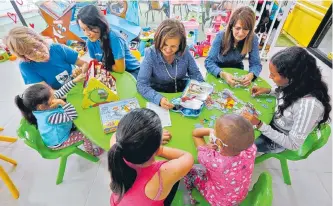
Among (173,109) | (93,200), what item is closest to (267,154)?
(173,109)

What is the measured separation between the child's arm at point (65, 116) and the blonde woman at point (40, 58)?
598 mm

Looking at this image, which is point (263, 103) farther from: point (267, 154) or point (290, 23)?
point (290, 23)

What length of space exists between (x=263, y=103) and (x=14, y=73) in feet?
13.4

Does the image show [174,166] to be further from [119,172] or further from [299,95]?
[299,95]

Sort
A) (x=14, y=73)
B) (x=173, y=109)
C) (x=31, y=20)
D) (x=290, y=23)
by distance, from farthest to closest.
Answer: (x=31, y=20) < (x=290, y=23) < (x=14, y=73) < (x=173, y=109)

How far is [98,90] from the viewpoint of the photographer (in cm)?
147

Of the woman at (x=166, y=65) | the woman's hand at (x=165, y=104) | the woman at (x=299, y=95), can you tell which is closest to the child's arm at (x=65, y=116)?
the woman at (x=166, y=65)

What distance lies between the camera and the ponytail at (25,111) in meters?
1.49

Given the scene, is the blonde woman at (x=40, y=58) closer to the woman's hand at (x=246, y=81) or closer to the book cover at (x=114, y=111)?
the book cover at (x=114, y=111)

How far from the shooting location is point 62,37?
4.27 metres

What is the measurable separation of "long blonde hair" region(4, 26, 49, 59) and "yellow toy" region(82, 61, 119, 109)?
23.6 inches

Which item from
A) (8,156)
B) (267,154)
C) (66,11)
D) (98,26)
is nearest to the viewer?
(267,154)

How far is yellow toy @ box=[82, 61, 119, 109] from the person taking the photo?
1442mm

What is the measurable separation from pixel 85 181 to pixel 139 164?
51.1 inches
